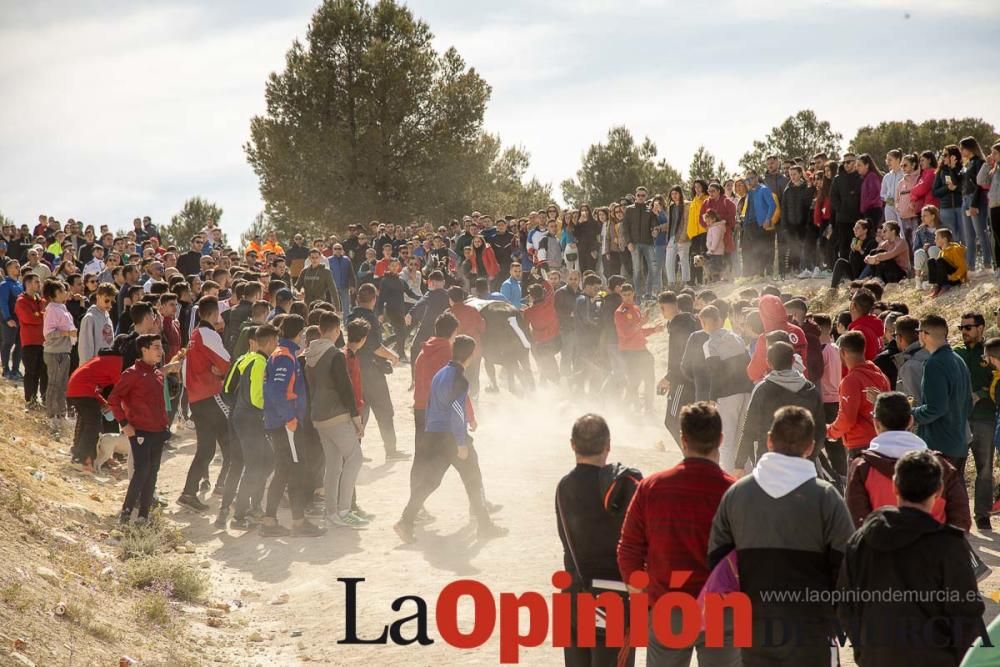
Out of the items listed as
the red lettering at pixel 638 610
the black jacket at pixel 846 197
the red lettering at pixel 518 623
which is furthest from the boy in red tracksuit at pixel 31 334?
the black jacket at pixel 846 197

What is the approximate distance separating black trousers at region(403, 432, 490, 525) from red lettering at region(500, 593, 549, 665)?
69.7 inches

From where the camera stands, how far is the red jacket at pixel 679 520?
473 centimetres

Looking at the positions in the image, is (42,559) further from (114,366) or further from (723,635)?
(723,635)

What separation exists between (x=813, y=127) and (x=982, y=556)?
4790 centimetres

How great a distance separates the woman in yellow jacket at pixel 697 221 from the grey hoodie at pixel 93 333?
11.6 metres

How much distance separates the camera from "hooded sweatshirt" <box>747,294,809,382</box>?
29.8 feet

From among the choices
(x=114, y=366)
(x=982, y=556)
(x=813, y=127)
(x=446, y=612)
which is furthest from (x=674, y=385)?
(x=813, y=127)

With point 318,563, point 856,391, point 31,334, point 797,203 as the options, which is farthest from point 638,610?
point 797,203

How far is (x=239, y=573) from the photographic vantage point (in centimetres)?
939

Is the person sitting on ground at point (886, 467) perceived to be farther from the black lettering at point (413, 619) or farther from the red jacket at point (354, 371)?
the red jacket at point (354, 371)

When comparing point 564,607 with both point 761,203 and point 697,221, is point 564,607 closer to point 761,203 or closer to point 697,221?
point 761,203

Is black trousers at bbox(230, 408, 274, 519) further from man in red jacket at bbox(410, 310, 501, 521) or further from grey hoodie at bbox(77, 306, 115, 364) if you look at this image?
grey hoodie at bbox(77, 306, 115, 364)

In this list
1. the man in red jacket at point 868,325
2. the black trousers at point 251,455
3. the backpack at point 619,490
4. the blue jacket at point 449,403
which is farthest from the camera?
the black trousers at point 251,455

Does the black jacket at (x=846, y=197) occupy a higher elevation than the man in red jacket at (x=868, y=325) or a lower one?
higher
